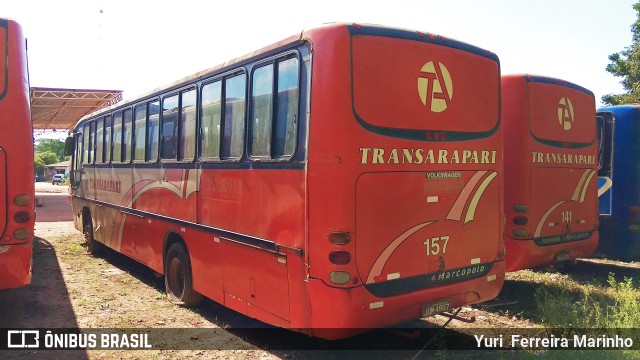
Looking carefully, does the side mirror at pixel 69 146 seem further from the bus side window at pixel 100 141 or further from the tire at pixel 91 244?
the bus side window at pixel 100 141

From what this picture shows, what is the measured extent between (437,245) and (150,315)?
4.26 m

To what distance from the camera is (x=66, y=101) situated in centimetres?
2722

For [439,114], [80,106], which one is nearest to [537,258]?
[439,114]

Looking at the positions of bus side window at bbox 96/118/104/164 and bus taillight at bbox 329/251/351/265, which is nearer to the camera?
bus taillight at bbox 329/251/351/265

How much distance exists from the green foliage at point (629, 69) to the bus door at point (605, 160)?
16914 millimetres

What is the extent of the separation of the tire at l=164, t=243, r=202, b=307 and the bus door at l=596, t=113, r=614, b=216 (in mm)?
7825

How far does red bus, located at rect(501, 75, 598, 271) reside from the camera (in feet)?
23.5

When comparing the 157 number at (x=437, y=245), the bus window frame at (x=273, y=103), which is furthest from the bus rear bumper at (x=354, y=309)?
the bus window frame at (x=273, y=103)

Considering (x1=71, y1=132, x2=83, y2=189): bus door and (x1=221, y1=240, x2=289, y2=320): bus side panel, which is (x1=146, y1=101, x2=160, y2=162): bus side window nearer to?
(x1=221, y1=240, x2=289, y2=320): bus side panel

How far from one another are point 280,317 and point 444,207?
1.99 meters

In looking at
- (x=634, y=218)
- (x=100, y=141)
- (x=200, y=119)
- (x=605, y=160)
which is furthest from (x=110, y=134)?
(x=634, y=218)

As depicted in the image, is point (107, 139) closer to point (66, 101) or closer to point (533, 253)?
point (533, 253)

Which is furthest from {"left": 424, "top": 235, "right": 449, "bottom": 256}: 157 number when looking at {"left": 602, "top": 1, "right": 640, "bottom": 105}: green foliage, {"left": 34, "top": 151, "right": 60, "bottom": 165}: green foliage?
{"left": 34, "top": 151, "right": 60, "bottom": 165}: green foliage

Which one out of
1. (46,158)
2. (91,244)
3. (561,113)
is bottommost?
(91,244)
